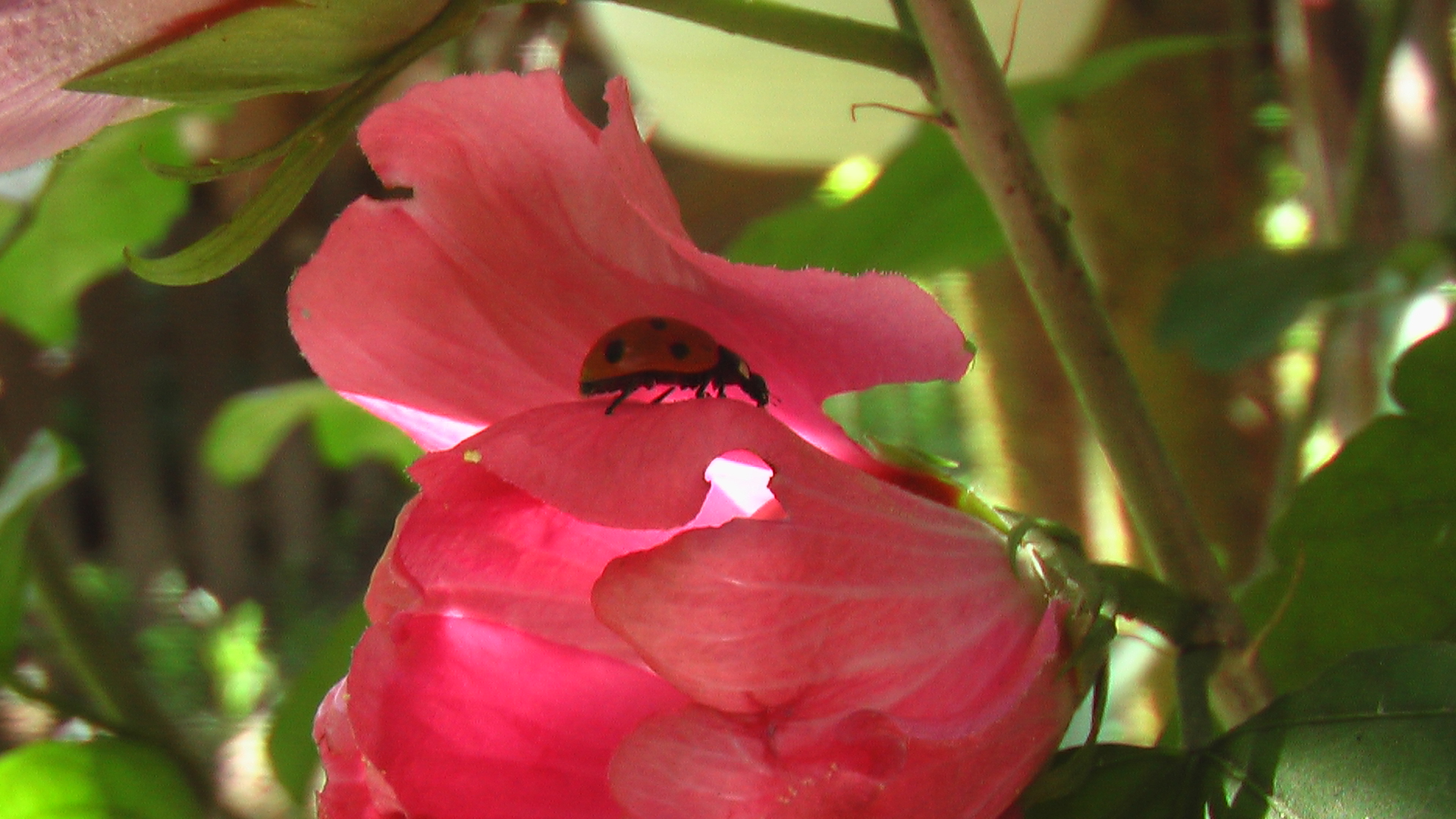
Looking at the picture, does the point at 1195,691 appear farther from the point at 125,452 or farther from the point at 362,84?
the point at 125,452

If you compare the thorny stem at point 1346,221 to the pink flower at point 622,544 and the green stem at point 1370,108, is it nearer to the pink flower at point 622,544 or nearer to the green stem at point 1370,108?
the green stem at point 1370,108

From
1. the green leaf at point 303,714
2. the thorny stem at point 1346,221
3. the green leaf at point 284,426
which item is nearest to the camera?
the green leaf at point 303,714

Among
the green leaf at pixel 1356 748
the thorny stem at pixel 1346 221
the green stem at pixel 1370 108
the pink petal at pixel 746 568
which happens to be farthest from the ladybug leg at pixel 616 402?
the green stem at pixel 1370 108

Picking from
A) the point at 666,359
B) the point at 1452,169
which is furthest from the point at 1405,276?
the point at 666,359

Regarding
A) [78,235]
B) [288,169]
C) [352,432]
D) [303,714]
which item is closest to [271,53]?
[288,169]

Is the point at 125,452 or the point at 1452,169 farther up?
the point at 1452,169

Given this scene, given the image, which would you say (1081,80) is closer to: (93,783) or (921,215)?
(921,215)
